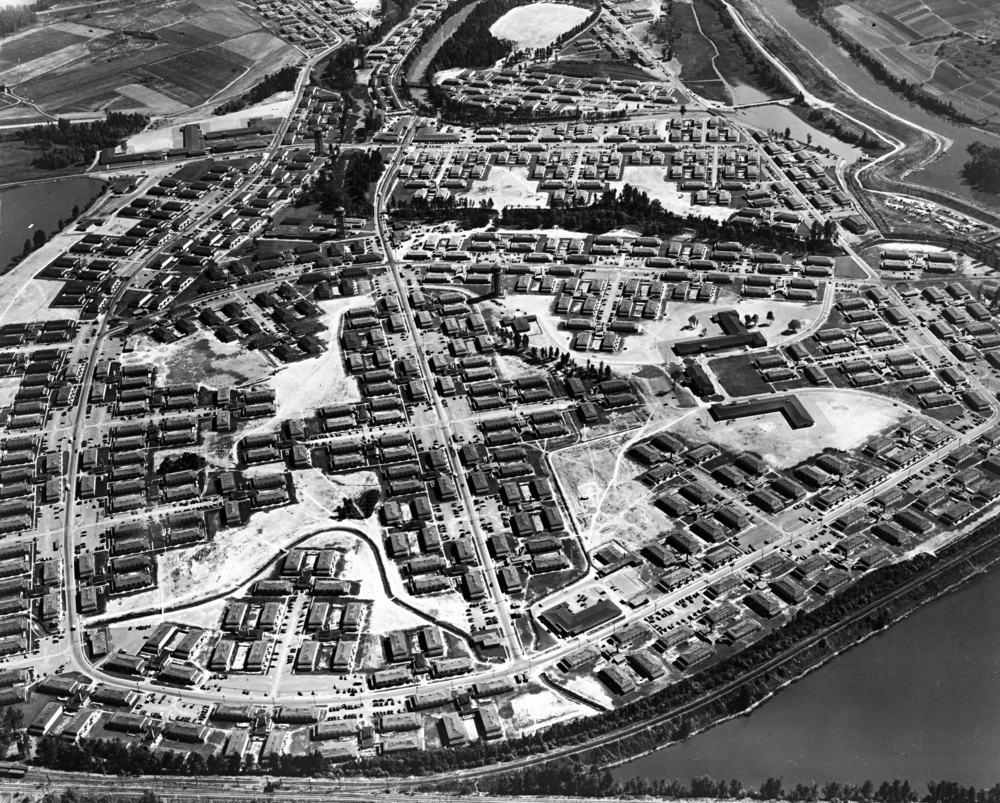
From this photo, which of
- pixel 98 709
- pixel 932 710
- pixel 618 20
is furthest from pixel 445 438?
pixel 618 20

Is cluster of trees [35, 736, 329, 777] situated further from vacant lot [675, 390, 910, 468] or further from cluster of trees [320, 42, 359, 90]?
cluster of trees [320, 42, 359, 90]

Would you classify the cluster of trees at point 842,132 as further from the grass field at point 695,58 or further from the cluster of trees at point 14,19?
the cluster of trees at point 14,19

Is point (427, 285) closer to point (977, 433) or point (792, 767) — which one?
point (977, 433)

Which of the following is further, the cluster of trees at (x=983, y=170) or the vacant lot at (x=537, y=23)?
the vacant lot at (x=537, y=23)

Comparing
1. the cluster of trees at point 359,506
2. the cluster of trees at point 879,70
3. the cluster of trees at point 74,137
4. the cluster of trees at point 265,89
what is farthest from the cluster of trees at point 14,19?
the cluster of trees at point 359,506

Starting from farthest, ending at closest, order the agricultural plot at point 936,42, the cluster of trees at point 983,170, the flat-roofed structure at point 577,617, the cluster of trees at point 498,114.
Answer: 1. the agricultural plot at point 936,42
2. the cluster of trees at point 498,114
3. the cluster of trees at point 983,170
4. the flat-roofed structure at point 577,617

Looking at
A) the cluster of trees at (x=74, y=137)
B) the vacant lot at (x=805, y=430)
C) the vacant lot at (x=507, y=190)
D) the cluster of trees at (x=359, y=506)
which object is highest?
the vacant lot at (x=805, y=430)
